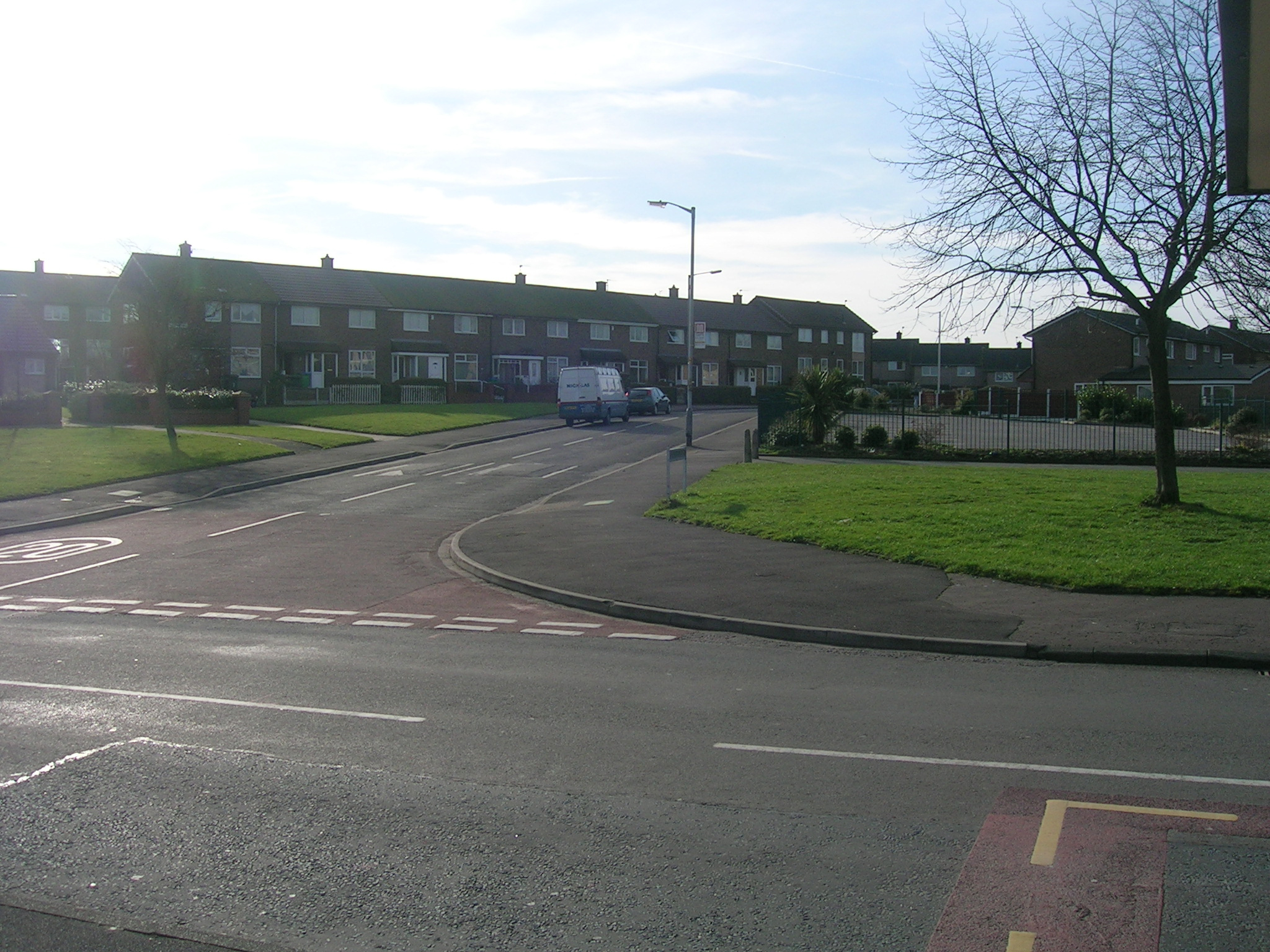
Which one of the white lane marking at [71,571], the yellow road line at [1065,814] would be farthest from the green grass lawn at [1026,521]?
the white lane marking at [71,571]

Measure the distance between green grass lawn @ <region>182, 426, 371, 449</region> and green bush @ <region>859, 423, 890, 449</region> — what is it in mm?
16922

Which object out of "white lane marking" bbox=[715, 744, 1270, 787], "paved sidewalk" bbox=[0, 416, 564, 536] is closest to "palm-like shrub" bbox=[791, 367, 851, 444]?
"paved sidewalk" bbox=[0, 416, 564, 536]

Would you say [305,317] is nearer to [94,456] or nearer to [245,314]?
[245,314]

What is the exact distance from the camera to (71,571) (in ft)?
50.9

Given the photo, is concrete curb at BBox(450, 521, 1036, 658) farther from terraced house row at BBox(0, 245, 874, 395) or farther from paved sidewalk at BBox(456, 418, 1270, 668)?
terraced house row at BBox(0, 245, 874, 395)

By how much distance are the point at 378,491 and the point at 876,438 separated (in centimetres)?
1516

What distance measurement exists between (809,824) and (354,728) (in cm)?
350

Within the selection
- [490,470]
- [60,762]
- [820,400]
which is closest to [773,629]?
[60,762]

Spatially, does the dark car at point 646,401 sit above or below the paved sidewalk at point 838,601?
above

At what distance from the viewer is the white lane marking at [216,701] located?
7.88 m

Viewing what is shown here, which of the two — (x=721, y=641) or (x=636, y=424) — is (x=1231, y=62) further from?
(x=636, y=424)

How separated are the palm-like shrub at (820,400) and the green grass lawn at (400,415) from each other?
15080 mm

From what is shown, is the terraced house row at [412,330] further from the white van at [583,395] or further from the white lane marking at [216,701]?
the white lane marking at [216,701]

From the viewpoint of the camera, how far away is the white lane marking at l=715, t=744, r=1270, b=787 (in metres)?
6.22
